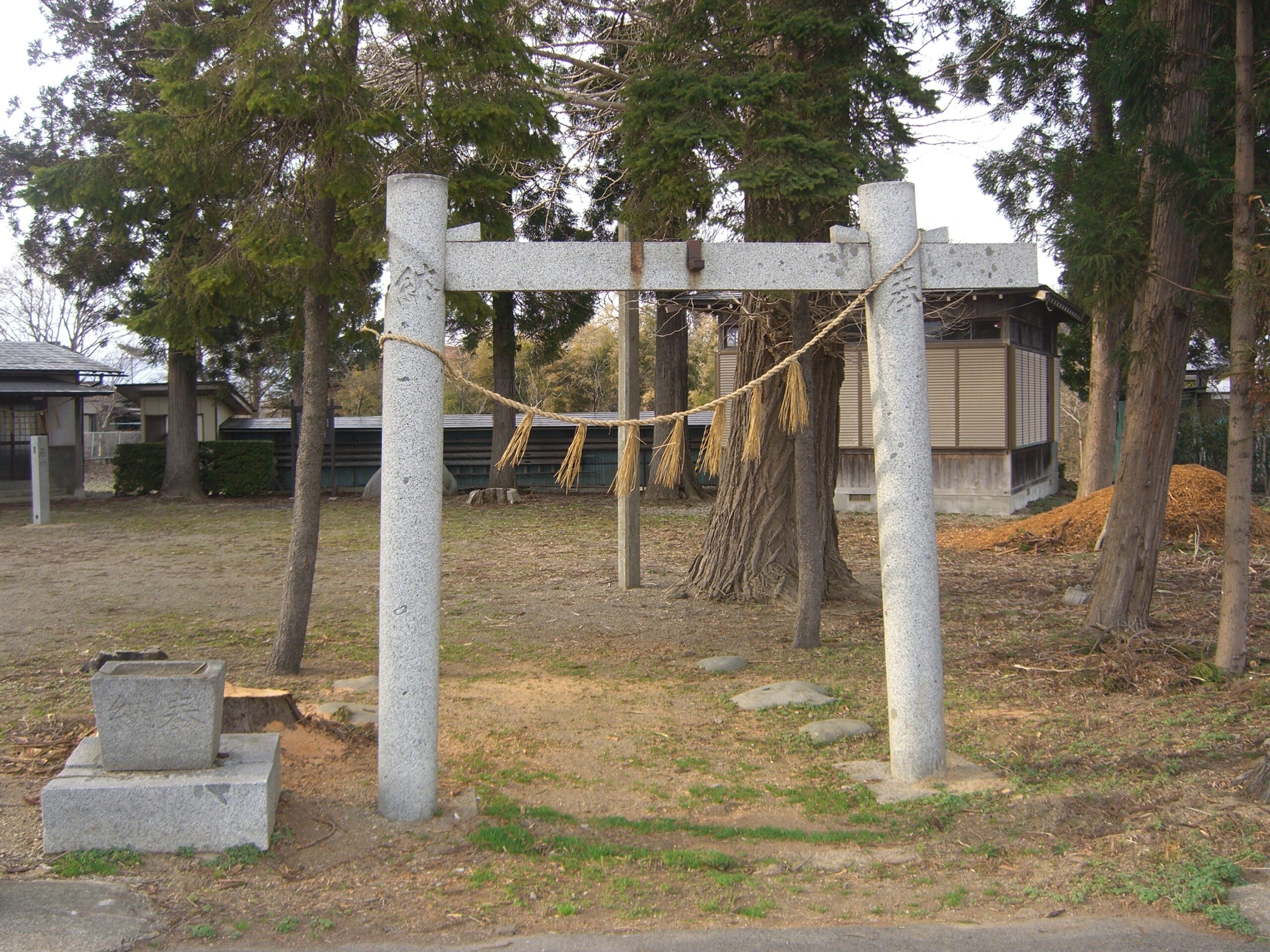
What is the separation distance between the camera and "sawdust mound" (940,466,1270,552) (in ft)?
45.6

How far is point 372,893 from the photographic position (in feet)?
12.7

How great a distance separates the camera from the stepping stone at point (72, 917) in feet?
10.8

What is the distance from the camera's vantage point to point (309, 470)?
7297 millimetres

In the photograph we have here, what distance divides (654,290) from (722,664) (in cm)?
371

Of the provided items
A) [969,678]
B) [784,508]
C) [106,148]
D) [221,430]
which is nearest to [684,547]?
[784,508]

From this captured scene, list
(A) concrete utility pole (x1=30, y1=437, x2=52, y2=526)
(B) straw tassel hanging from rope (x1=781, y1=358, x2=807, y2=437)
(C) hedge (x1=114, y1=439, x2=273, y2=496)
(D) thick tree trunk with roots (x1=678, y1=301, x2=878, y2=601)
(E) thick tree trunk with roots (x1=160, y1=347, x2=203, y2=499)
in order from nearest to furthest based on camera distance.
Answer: (B) straw tassel hanging from rope (x1=781, y1=358, x2=807, y2=437)
(D) thick tree trunk with roots (x1=678, y1=301, x2=878, y2=601)
(A) concrete utility pole (x1=30, y1=437, x2=52, y2=526)
(E) thick tree trunk with roots (x1=160, y1=347, x2=203, y2=499)
(C) hedge (x1=114, y1=439, x2=273, y2=496)

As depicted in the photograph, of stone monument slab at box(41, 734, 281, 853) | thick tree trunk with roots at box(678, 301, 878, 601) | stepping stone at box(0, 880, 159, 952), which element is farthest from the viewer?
thick tree trunk with roots at box(678, 301, 878, 601)

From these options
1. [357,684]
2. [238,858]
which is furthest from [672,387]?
[238,858]

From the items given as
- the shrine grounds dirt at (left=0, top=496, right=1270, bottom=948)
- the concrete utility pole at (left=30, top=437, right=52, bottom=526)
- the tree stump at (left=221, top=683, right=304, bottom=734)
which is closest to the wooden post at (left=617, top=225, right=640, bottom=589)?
the shrine grounds dirt at (left=0, top=496, right=1270, bottom=948)

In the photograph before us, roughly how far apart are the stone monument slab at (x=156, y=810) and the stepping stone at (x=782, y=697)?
3435 millimetres

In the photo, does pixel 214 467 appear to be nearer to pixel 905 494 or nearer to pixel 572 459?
pixel 572 459

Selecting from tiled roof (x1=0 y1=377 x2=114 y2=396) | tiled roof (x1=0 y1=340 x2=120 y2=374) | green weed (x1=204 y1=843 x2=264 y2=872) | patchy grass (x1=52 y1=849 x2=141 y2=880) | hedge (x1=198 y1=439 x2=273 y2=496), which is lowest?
green weed (x1=204 y1=843 x2=264 y2=872)

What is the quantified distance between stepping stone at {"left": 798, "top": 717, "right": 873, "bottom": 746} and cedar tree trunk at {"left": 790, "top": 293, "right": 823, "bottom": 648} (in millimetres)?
2069

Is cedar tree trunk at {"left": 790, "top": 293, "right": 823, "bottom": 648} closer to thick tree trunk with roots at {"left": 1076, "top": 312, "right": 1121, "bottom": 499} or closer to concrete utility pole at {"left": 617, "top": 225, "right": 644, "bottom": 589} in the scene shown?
concrete utility pole at {"left": 617, "top": 225, "right": 644, "bottom": 589}
